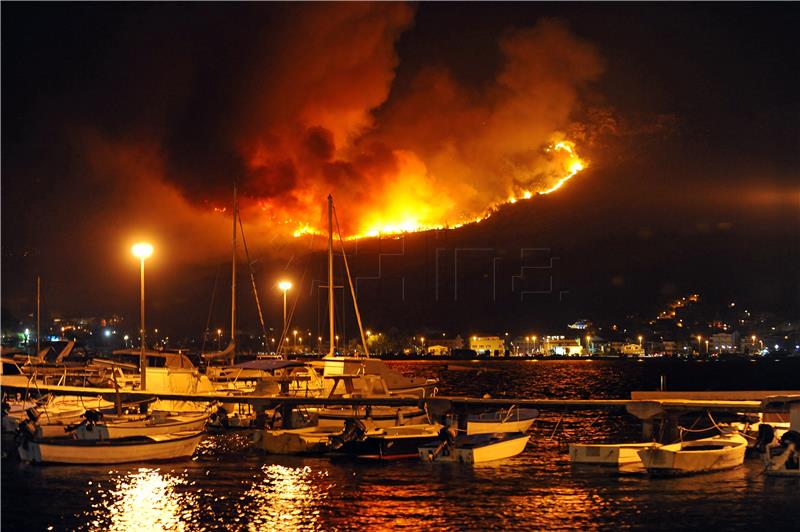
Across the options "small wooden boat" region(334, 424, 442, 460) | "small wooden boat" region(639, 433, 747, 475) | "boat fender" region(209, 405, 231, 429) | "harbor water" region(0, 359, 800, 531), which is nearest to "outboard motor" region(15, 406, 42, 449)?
"harbor water" region(0, 359, 800, 531)

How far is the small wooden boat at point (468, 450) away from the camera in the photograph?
38406mm

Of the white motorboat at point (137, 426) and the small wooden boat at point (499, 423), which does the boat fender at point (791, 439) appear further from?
the white motorboat at point (137, 426)

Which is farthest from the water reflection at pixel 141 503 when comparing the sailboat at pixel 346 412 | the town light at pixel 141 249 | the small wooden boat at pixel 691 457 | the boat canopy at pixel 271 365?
the boat canopy at pixel 271 365

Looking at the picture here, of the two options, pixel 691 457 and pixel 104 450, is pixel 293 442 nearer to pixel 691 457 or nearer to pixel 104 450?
pixel 104 450

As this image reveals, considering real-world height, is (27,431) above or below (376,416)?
above

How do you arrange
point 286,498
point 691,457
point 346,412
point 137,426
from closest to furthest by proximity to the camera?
point 286,498 < point 691,457 < point 137,426 < point 346,412

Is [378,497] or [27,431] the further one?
[27,431]

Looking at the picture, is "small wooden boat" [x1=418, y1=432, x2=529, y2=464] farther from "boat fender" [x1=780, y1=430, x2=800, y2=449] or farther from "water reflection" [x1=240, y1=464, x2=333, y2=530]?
"boat fender" [x1=780, y1=430, x2=800, y2=449]

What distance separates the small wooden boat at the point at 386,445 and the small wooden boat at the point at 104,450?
7.58 m

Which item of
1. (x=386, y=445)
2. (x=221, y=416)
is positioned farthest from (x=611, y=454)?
(x=221, y=416)

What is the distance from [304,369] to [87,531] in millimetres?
37304

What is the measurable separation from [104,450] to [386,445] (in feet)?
39.8

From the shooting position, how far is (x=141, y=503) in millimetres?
30828

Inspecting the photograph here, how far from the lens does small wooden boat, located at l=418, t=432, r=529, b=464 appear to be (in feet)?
126
